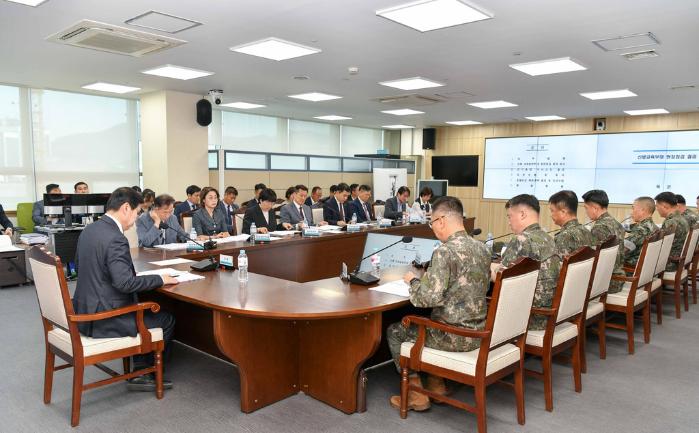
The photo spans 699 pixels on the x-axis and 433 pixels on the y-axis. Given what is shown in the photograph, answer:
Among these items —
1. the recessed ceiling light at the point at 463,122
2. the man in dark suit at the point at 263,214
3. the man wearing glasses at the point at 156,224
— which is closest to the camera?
the man wearing glasses at the point at 156,224

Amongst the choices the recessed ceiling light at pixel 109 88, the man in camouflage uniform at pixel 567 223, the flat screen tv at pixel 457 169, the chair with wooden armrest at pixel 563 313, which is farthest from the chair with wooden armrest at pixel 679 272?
the recessed ceiling light at pixel 109 88

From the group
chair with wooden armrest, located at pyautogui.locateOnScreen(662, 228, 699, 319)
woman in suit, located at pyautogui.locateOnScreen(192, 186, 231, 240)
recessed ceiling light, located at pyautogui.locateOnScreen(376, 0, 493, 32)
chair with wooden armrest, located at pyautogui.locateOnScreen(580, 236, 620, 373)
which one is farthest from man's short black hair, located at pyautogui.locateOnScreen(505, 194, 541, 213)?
woman in suit, located at pyautogui.locateOnScreen(192, 186, 231, 240)

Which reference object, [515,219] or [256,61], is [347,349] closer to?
[515,219]

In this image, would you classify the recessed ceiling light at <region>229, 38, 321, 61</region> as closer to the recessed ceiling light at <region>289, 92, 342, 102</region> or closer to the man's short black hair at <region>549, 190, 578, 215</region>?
the recessed ceiling light at <region>289, 92, 342, 102</region>

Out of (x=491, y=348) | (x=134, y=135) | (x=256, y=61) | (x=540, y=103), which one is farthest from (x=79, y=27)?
(x=540, y=103)

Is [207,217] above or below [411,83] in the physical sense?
below

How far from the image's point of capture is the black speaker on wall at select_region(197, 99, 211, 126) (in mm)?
7805

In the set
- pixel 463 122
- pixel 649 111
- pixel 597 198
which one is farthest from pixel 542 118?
pixel 597 198

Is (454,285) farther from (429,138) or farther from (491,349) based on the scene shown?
(429,138)

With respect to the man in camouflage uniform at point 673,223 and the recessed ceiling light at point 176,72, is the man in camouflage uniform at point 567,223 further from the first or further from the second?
the recessed ceiling light at point 176,72

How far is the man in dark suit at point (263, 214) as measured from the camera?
18.6 ft

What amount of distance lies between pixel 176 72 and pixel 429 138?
7.54 m

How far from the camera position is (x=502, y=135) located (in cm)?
1152

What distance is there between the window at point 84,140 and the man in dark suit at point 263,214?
4.07 m
